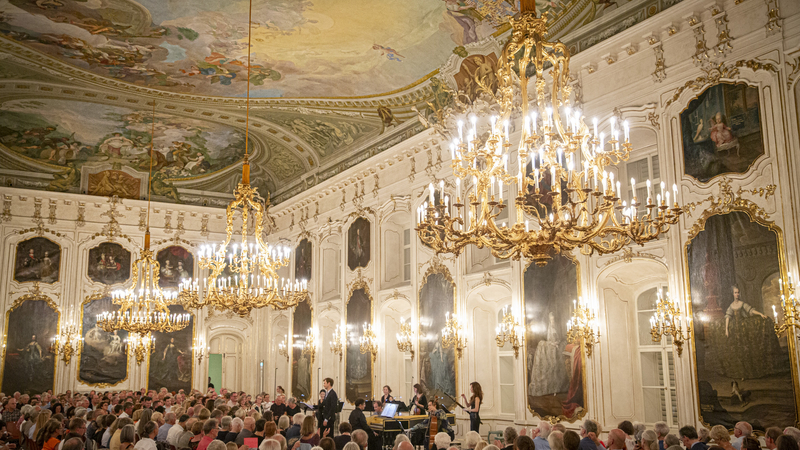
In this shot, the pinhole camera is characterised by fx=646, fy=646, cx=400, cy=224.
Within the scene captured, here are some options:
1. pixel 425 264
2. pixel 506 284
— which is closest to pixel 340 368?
pixel 425 264

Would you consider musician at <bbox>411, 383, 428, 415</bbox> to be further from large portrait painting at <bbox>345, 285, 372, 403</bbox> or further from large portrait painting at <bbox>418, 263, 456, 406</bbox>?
large portrait painting at <bbox>345, 285, 372, 403</bbox>

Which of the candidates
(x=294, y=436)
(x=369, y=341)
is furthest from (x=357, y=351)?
(x=294, y=436)

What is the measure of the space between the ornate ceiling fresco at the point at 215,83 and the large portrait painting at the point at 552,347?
14.2ft

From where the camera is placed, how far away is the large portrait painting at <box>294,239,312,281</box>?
69.1 feet

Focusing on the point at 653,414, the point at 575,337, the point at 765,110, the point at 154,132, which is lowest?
the point at 653,414

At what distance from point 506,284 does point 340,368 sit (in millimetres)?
7148

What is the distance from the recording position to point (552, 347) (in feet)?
38.1

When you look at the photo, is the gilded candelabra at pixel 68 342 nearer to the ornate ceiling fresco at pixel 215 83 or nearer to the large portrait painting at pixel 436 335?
the ornate ceiling fresco at pixel 215 83

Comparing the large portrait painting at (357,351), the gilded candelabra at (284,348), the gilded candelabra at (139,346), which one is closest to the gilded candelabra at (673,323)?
the large portrait painting at (357,351)

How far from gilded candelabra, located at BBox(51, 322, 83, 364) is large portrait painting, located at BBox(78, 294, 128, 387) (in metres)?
0.20

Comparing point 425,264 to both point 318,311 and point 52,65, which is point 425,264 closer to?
point 318,311

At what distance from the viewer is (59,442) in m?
7.02

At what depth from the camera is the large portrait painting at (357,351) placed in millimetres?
17266

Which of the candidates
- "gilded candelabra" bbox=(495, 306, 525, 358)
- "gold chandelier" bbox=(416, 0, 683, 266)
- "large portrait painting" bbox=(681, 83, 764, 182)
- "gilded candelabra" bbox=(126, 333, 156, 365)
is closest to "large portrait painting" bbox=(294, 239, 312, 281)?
"gilded candelabra" bbox=(126, 333, 156, 365)
